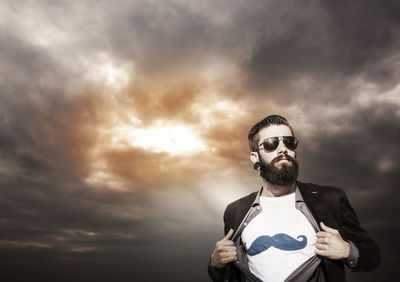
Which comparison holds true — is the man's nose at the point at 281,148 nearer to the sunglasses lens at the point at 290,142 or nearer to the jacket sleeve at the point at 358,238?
the sunglasses lens at the point at 290,142

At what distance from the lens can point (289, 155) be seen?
5.64 m

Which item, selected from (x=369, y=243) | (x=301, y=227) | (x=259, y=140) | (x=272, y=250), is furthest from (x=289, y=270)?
(x=259, y=140)

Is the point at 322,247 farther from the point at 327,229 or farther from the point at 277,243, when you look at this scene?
the point at 277,243

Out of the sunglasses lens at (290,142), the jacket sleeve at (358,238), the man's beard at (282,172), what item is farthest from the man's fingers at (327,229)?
the sunglasses lens at (290,142)

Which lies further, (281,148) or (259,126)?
(259,126)

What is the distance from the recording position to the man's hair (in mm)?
6000

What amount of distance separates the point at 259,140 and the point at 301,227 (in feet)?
6.11

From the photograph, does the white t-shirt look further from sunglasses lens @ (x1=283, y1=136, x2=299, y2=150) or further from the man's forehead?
the man's forehead

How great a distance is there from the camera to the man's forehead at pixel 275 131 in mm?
5785

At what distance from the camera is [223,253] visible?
16.7 ft

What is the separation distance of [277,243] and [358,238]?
120 cm

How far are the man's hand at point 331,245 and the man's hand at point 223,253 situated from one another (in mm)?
1325

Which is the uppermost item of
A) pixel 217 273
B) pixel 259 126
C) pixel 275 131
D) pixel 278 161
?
pixel 259 126

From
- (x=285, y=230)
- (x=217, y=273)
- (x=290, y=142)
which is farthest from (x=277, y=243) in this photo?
(x=290, y=142)
